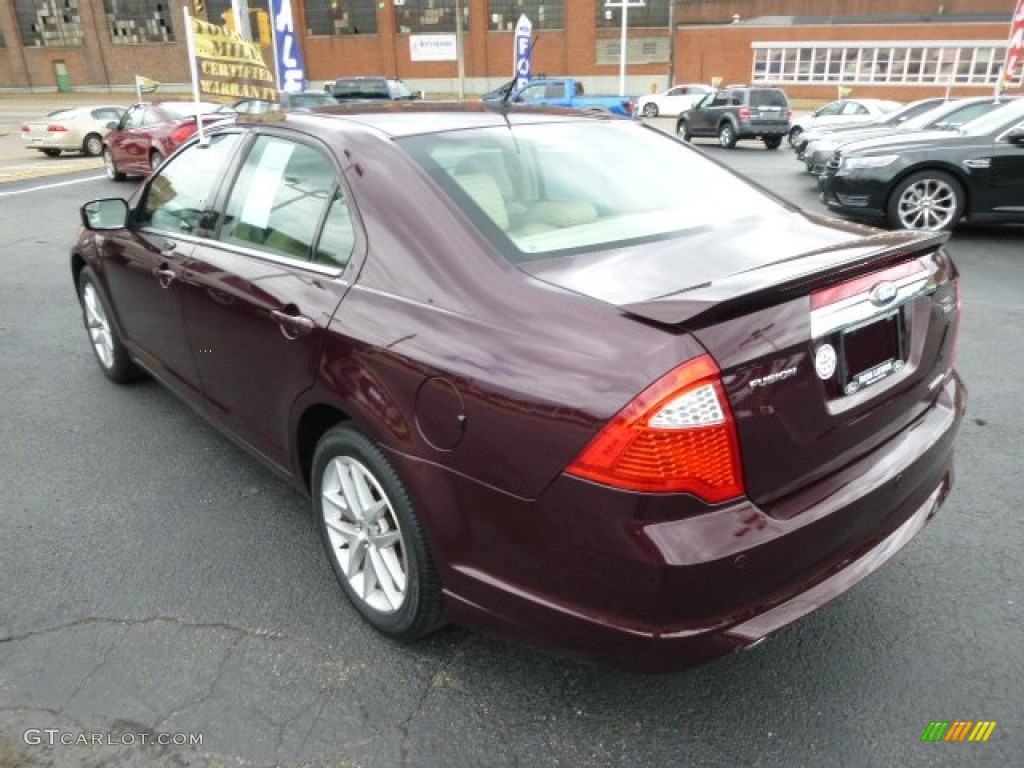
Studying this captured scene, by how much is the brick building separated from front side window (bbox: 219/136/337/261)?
47.3m

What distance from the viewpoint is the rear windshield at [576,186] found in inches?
93.1

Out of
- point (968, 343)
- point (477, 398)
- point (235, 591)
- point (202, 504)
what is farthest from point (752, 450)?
point (968, 343)

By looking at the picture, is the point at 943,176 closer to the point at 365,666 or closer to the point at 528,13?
the point at 365,666

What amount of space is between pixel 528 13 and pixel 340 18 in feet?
45.2

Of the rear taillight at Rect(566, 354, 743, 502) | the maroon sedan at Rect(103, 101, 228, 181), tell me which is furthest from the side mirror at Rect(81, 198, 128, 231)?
the maroon sedan at Rect(103, 101, 228, 181)

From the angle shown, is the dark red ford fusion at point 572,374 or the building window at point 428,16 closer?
the dark red ford fusion at point 572,374

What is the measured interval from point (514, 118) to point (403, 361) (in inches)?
53.5

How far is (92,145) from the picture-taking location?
2061cm

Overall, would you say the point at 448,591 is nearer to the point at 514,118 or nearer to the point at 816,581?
the point at 816,581

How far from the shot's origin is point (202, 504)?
136 inches

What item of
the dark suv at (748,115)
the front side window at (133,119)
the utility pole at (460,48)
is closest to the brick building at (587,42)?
the utility pole at (460,48)

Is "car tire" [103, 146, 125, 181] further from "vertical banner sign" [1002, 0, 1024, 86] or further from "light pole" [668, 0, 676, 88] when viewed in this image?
"light pole" [668, 0, 676, 88]

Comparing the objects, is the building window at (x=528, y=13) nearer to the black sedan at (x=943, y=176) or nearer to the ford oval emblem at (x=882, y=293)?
the black sedan at (x=943, y=176)

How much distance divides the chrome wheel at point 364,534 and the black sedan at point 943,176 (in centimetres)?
787
